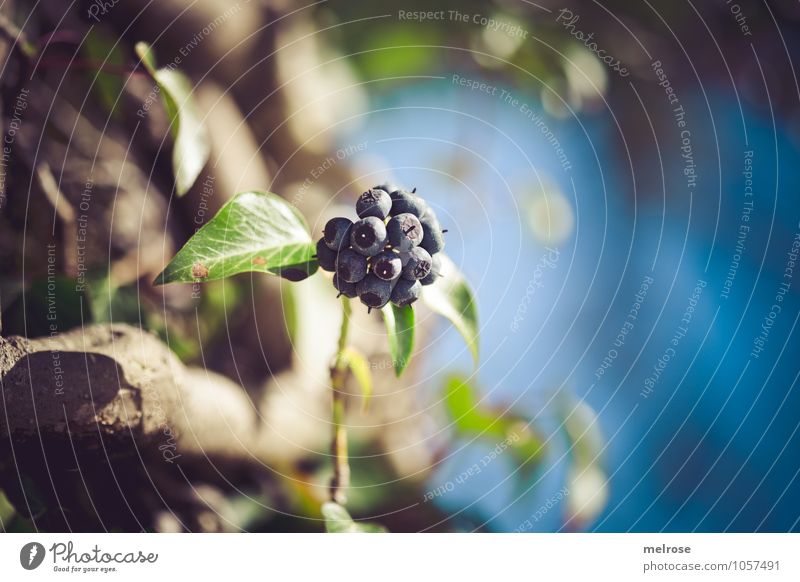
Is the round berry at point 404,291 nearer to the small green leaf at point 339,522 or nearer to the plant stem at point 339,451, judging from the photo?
the plant stem at point 339,451

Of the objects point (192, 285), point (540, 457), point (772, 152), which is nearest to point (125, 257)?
point (192, 285)

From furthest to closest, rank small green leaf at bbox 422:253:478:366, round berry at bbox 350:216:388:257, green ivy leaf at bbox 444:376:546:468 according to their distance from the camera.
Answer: green ivy leaf at bbox 444:376:546:468, small green leaf at bbox 422:253:478:366, round berry at bbox 350:216:388:257

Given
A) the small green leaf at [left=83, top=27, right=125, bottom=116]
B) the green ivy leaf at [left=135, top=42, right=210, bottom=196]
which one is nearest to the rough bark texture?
the green ivy leaf at [left=135, top=42, right=210, bottom=196]

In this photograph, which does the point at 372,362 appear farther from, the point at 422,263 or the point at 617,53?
the point at 617,53

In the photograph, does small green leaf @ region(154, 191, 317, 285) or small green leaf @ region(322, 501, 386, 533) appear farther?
small green leaf @ region(322, 501, 386, 533)

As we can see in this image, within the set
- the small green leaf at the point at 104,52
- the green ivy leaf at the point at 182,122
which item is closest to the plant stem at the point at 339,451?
the green ivy leaf at the point at 182,122

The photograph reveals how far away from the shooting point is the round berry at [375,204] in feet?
1.96

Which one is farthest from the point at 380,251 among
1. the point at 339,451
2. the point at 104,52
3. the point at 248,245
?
the point at 104,52

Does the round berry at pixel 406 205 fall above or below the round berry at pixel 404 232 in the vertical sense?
above

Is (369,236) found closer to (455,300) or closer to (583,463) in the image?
(455,300)

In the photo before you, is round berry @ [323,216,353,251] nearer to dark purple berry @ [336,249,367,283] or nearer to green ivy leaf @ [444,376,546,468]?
dark purple berry @ [336,249,367,283]

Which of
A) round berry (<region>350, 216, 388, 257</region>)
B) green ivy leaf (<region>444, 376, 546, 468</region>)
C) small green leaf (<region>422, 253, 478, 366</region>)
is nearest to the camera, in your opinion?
round berry (<region>350, 216, 388, 257</region>)

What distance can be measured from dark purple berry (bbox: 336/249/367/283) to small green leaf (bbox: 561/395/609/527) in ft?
1.36

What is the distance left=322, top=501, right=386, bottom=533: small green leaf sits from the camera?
Answer: 0.79 meters
